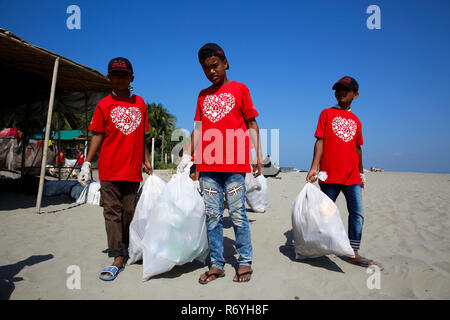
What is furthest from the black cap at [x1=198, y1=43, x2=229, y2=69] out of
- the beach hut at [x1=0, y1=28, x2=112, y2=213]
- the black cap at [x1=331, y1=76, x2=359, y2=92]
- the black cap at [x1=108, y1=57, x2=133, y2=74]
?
the beach hut at [x1=0, y1=28, x2=112, y2=213]

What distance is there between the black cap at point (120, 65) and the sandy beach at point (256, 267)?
1723mm

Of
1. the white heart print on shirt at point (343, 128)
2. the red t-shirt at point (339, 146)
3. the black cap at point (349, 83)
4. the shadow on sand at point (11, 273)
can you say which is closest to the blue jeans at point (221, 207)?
the red t-shirt at point (339, 146)

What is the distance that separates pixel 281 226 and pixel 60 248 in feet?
9.29

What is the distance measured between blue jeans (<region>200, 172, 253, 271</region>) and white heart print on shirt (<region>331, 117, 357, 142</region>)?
3.37 feet

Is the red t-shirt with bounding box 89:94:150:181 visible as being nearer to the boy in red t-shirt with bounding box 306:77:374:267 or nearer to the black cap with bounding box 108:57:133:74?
the black cap with bounding box 108:57:133:74

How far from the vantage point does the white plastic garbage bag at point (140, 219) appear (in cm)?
228

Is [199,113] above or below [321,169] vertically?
above

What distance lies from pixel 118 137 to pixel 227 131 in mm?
953

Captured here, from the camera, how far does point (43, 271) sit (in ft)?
7.38

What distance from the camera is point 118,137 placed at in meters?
2.30

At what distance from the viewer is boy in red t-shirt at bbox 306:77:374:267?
245 centimetres
